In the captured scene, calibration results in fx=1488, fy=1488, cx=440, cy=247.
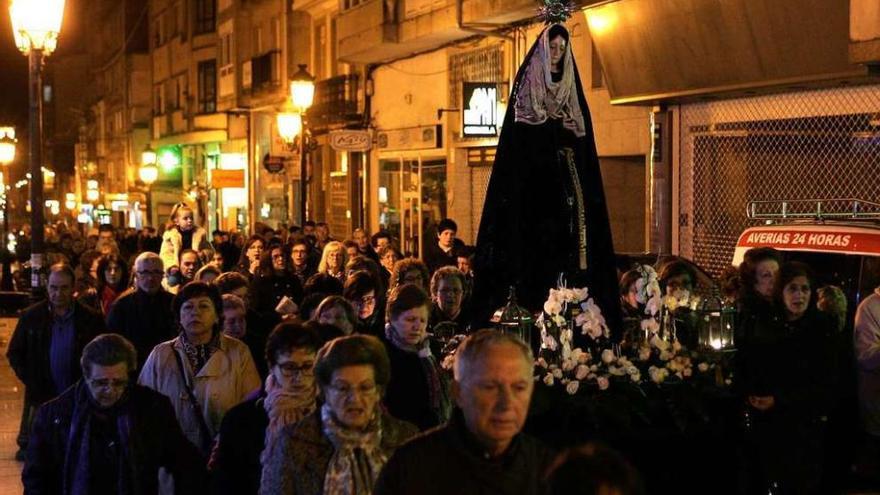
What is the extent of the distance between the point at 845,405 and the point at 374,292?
121 inches

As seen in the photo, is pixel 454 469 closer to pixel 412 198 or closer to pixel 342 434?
pixel 342 434

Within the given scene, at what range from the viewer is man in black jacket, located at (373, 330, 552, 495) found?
437cm

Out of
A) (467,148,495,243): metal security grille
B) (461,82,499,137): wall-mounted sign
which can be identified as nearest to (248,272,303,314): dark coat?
(461,82,499,137): wall-mounted sign

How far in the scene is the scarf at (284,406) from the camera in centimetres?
599

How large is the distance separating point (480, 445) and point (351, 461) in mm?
967

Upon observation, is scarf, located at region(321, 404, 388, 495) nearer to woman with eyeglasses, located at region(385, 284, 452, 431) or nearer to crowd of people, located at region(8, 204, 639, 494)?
crowd of people, located at region(8, 204, 639, 494)

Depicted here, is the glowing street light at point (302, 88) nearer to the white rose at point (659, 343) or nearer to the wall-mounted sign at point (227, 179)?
the wall-mounted sign at point (227, 179)

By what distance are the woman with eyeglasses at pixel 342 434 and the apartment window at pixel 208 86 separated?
4842 cm

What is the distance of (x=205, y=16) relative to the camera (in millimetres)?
54812

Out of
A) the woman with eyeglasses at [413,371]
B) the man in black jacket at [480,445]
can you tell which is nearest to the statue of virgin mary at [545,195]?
the woman with eyeglasses at [413,371]

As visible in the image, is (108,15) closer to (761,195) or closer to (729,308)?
(761,195)

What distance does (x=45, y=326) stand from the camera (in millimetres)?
11484

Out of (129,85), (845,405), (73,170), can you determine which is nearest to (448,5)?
(845,405)

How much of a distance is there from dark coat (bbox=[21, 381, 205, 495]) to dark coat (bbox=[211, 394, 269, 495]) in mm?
547
